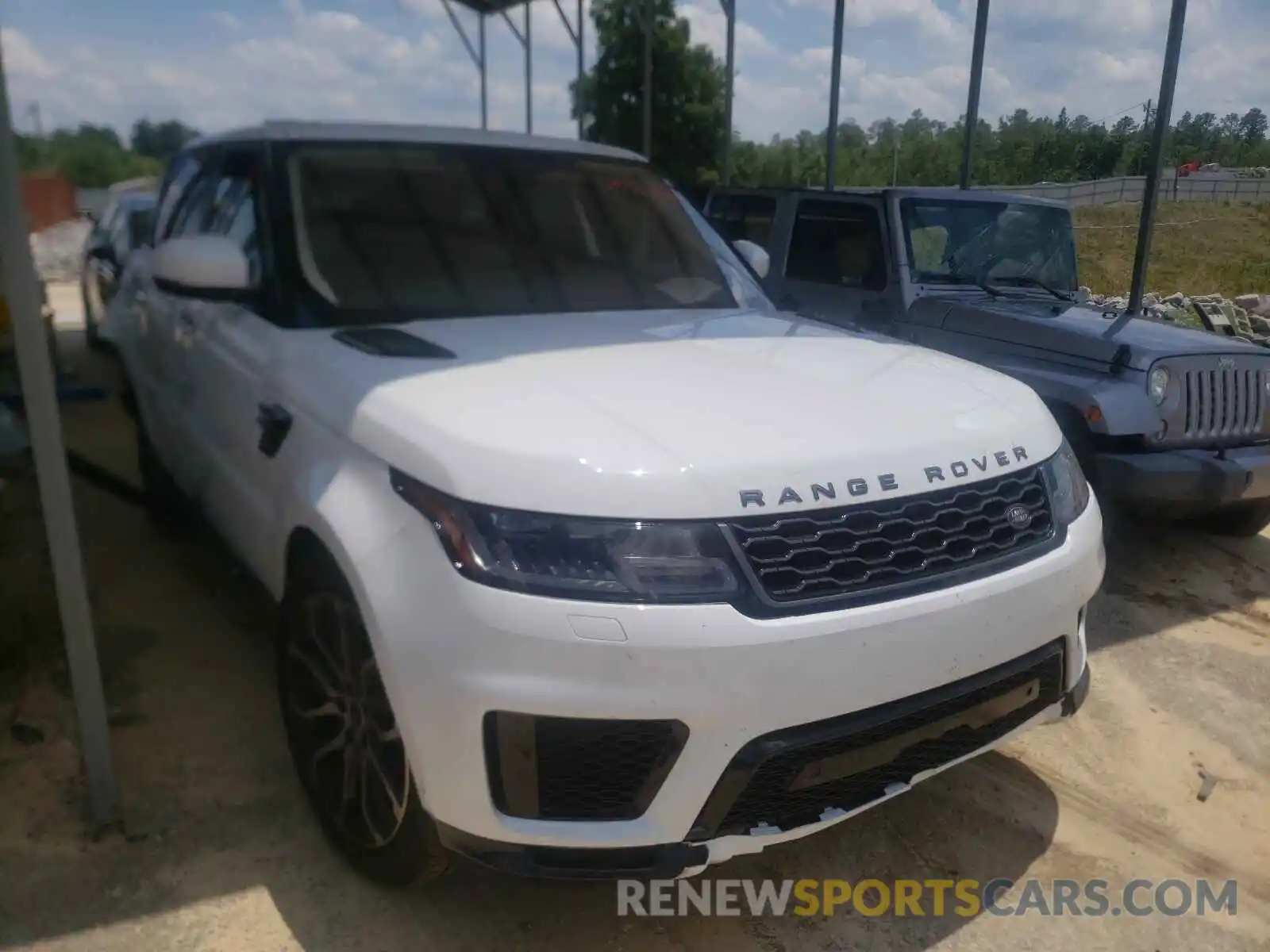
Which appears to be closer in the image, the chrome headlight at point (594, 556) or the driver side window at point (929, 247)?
the chrome headlight at point (594, 556)

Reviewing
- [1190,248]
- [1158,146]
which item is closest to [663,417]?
[1158,146]

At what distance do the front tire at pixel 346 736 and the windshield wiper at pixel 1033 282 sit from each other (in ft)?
14.9

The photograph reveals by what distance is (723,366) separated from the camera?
257 centimetres

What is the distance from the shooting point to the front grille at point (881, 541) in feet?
6.39

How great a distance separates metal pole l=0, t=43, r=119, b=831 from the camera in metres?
2.34

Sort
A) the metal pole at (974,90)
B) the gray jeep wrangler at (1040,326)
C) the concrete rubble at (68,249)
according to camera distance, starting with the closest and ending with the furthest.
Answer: the gray jeep wrangler at (1040,326)
the concrete rubble at (68,249)
the metal pole at (974,90)

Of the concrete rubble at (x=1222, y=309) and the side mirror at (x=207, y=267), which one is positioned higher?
the side mirror at (x=207, y=267)

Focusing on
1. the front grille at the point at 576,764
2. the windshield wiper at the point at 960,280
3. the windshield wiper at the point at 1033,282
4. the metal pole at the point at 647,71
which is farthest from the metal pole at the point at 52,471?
the metal pole at the point at 647,71

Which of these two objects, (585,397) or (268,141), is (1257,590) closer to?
(585,397)

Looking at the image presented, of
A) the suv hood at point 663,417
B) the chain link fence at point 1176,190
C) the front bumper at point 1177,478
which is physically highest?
the chain link fence at point 1176,190

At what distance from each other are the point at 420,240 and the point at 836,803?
206cm

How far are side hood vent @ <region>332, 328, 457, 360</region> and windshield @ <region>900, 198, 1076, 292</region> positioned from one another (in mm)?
3721

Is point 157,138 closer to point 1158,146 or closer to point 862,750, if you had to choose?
point 862,750

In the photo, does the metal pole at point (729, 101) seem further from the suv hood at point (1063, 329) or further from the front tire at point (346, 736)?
the front tire at point (346, 736)
